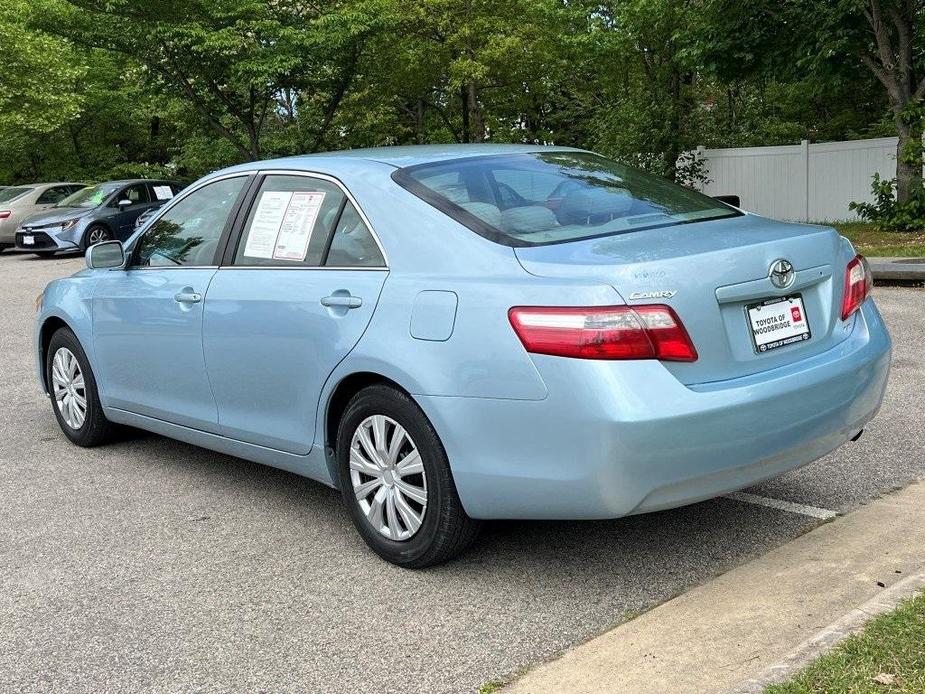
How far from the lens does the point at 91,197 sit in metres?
24.0

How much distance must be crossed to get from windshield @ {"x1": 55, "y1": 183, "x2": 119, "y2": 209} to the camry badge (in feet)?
70.7

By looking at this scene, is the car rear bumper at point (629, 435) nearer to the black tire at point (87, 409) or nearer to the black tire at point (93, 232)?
the black tire at point (87, 409)

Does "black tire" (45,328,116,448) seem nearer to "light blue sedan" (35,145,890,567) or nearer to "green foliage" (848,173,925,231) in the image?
"light blue sedan" (35,145,890,567)

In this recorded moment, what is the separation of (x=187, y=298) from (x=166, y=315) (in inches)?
8.9

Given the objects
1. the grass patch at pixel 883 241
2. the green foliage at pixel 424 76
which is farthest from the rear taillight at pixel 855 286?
the green foliage at pixel 424 76

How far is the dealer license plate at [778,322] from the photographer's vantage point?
376cm

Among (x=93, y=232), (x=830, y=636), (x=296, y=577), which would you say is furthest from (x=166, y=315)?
(x=93, y=232)

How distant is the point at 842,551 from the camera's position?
4.03 meters

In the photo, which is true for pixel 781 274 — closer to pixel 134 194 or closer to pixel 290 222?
pixel 290 222

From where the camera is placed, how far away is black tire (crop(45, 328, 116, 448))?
616 cm

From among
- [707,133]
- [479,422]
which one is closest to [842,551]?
[479,422]

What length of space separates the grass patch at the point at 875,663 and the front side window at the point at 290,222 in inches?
100

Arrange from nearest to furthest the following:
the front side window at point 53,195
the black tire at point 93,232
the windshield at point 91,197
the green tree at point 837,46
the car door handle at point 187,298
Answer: the car door handle at point 187,298, the green tree at point 837,46, the black tire at point 93,232, the windshield at point 91,197, the front side window at point 53,195

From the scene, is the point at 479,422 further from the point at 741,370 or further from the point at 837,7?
the point at 837,7
